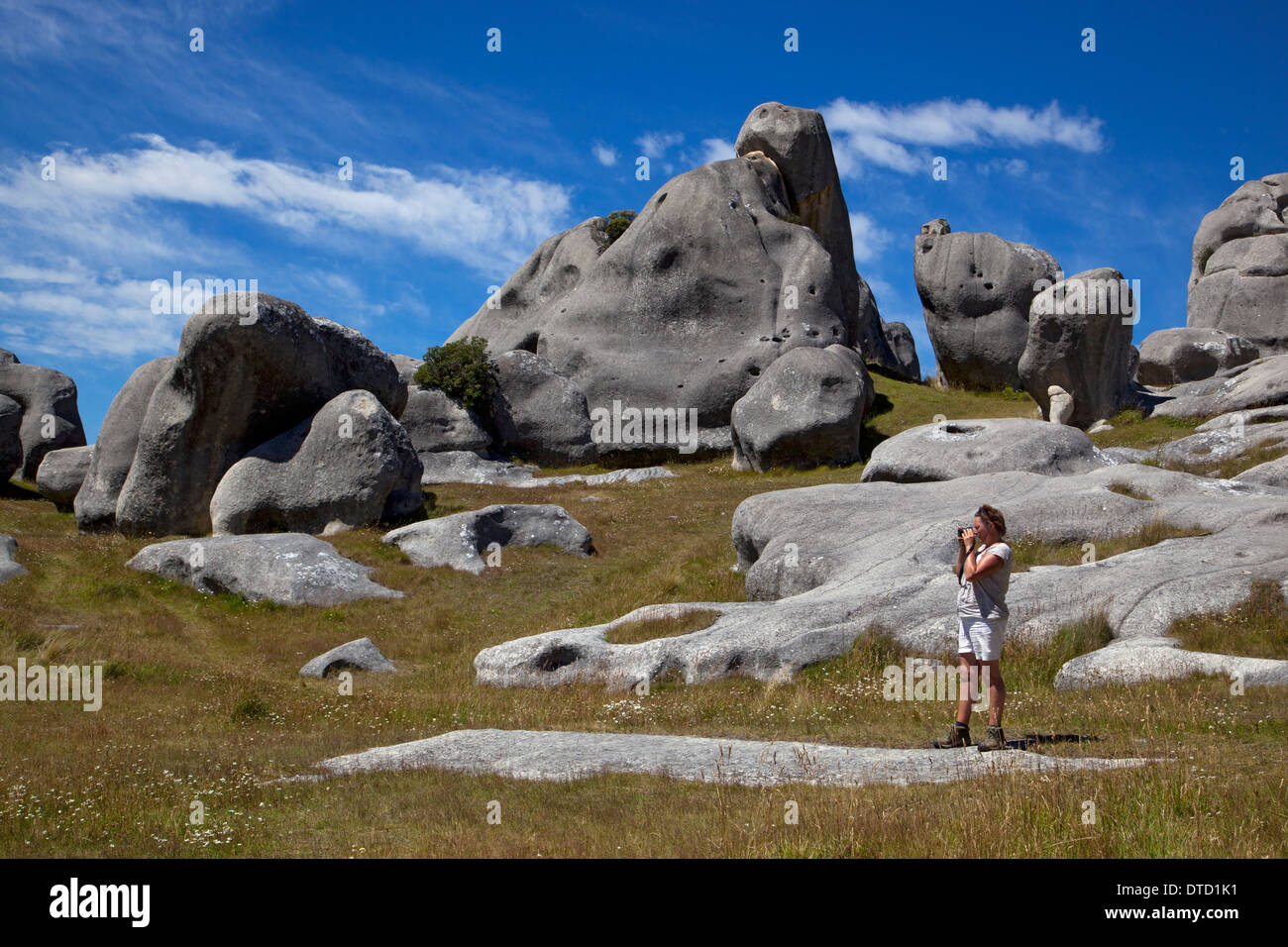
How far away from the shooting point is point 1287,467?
23281 millimetres

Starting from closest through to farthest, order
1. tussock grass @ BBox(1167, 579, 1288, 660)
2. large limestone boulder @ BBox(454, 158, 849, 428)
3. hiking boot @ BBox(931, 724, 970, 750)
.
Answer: hiking boot @ BBox(931, 724, 970, 750)
tussock grass @ BBox(1167, 579, 1288, 660)
large limestone boulder @ BBox(454, 158, 849, 428)

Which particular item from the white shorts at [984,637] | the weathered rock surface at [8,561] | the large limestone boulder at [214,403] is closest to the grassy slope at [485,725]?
the weathered rock surface at [8,561]

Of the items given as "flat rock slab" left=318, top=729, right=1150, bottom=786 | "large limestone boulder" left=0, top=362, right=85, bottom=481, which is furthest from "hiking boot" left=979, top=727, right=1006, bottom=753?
"large limestone boulder" left=0, top=362, right=85, bottom=481

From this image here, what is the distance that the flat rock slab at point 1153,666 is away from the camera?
12078mm

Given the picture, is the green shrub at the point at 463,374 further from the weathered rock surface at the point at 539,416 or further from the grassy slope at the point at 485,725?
the grassy slope at the point at 485,725

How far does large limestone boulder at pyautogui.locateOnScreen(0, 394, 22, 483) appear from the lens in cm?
4175

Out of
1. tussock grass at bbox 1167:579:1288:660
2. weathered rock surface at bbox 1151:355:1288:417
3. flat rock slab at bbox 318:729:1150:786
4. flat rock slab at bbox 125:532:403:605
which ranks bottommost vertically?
flat rock slab at bbox 318:729:1150:786

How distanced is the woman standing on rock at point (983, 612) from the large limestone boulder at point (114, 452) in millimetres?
26745

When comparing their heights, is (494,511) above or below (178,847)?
above

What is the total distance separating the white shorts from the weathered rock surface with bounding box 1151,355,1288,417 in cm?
2760

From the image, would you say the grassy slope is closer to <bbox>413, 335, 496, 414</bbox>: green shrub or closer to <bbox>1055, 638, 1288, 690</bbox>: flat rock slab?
<bbox>1055, 638, 1288, 690</bbox>: flat rock slab
